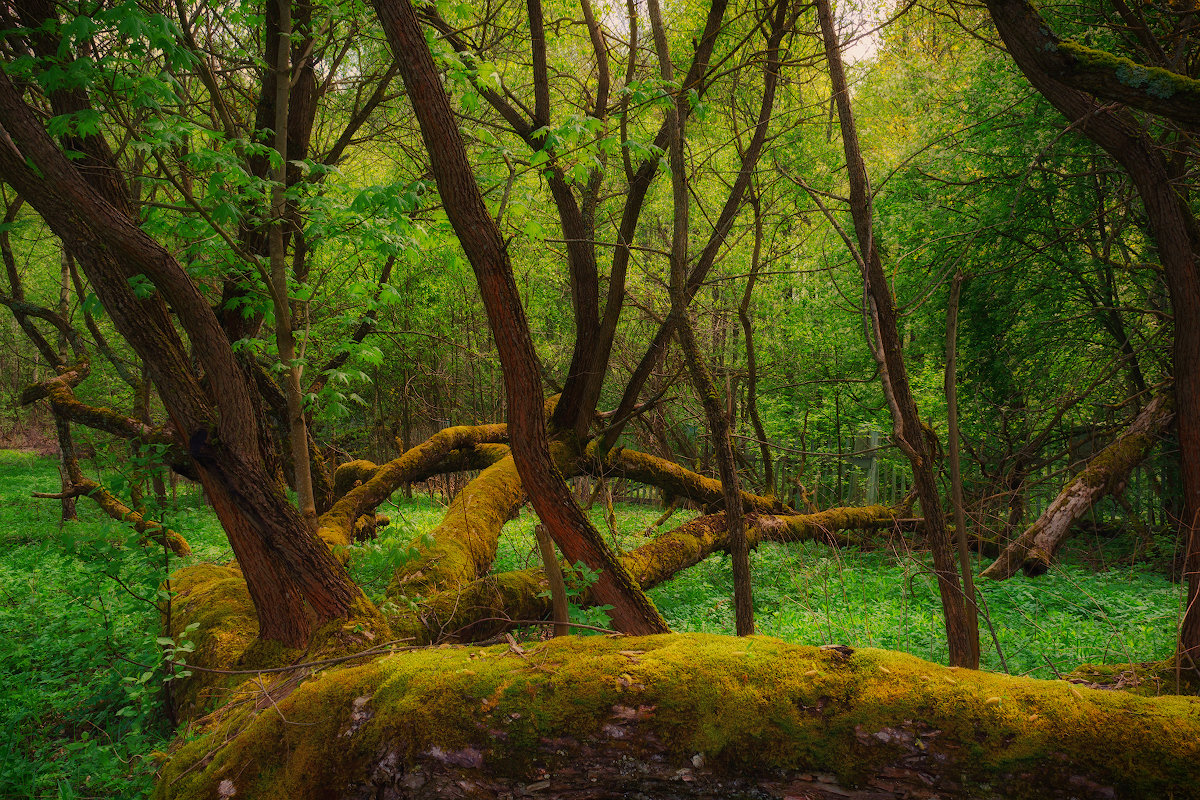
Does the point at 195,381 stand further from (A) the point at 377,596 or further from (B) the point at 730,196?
(B) the point at 730,196

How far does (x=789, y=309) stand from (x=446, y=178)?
414 inches

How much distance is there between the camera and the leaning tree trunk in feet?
20.6

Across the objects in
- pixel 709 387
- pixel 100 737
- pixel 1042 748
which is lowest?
pixel 100 737

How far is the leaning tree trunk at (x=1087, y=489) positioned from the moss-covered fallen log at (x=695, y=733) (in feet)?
16.8

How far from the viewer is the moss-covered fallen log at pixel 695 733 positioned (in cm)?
181

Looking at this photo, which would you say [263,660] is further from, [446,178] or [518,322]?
[446,178]

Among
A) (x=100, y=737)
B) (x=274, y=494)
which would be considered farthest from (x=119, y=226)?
(x=100, y=737)

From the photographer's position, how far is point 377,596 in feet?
15.9

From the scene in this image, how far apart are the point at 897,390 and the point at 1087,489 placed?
4459 millimetres

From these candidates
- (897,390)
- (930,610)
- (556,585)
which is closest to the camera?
(556,585)

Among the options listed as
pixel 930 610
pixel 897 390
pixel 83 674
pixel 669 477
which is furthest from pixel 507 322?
pixel 930 610

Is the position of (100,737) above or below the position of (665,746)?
below

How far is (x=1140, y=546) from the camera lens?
296 inches

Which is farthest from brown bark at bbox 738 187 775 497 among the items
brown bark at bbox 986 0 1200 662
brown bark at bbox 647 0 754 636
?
brown bark at bbox 986 0 1200 662
